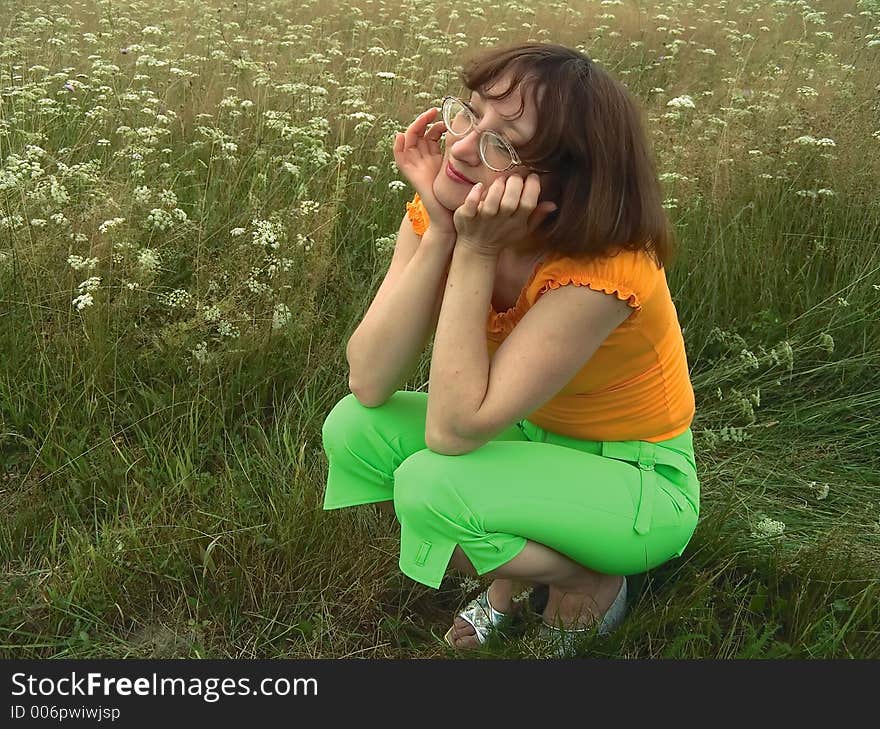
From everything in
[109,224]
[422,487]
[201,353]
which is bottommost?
[201,353]

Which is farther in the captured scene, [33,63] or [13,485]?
[33,63]

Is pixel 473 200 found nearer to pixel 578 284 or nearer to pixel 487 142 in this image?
pixel 487 142

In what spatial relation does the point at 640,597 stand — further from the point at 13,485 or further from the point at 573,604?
the point at 13,485

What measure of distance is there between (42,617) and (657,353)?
1.65 metres

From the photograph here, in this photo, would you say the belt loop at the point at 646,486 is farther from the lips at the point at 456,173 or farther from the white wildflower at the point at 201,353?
the white wildflower at the point at 201,353

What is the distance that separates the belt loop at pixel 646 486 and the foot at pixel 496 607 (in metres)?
0.38

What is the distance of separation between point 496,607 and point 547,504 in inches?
17.0

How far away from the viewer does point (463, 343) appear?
1.90 metres

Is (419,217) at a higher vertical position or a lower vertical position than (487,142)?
lower

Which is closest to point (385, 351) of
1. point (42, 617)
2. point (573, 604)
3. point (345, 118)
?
point (573, 604)

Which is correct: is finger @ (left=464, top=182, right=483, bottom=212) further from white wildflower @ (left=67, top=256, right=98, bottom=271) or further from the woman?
white wildflower @ (left=67, top=256, right=98, bottom=271)

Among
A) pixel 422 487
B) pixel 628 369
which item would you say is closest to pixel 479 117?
pixel 628 369

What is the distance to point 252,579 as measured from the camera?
7.47 ft

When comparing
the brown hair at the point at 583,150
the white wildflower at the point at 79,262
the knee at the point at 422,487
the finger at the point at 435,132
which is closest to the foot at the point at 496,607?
the knee at the point at 422,487
